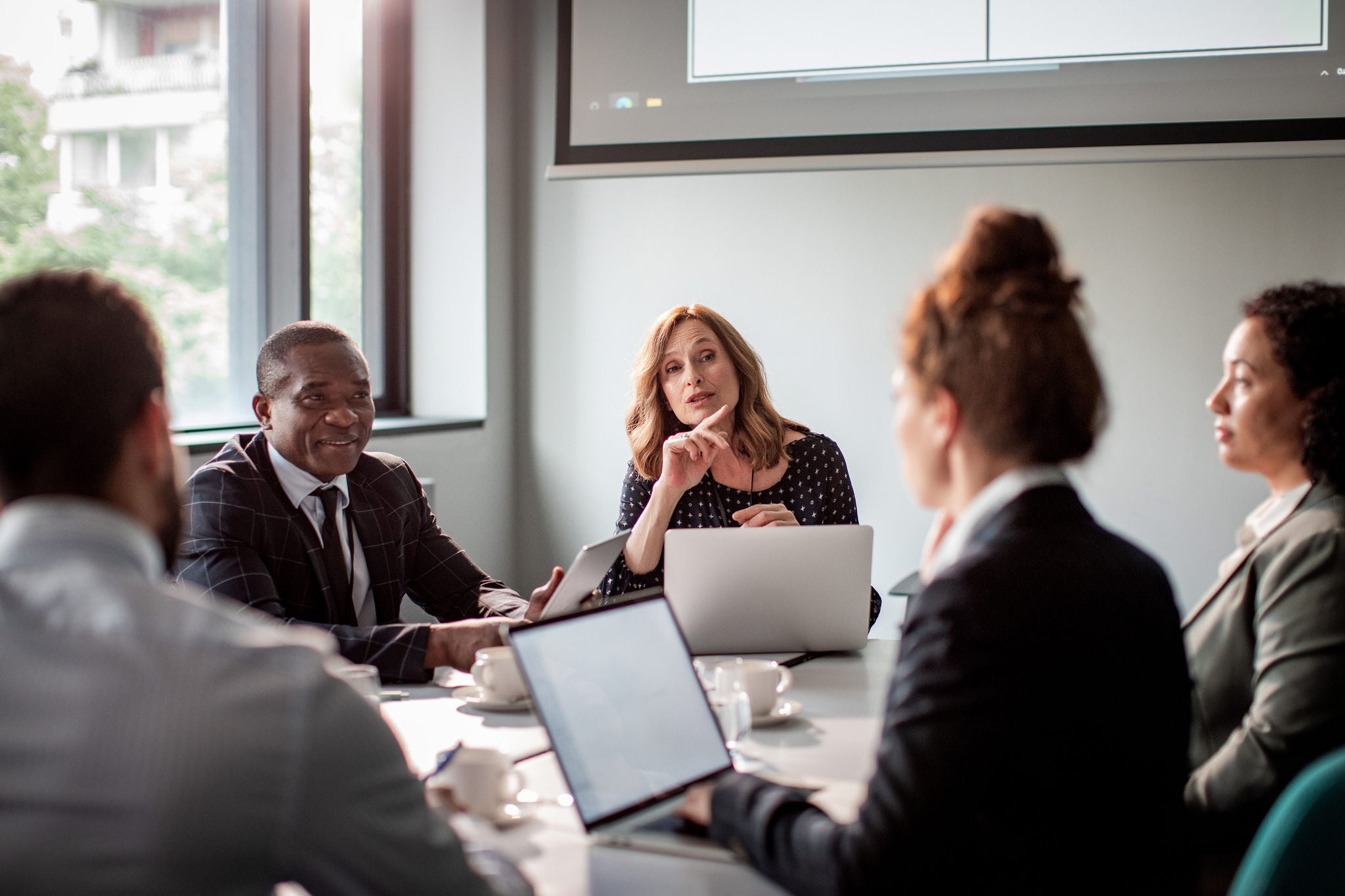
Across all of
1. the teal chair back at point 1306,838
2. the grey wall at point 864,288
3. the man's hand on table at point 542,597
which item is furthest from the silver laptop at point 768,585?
the grey wall at point 864,288

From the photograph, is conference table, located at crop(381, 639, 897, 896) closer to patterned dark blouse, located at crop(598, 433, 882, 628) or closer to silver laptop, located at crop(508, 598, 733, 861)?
silver laptop, located at crop(508, 598, 733, 861)

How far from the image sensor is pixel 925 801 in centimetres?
95

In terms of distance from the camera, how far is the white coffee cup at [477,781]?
125 centimetres

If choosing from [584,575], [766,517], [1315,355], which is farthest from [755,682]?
[1315,355]

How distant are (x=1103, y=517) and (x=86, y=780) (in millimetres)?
3211

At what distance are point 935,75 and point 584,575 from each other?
1972 mm

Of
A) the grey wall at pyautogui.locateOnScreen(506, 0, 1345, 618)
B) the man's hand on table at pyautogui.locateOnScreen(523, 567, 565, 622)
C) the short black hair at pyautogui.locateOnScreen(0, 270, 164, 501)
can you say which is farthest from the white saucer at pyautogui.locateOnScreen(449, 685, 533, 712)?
the grey wall at pyautogui.locateOnScreen(506, 0, 1345, 618)

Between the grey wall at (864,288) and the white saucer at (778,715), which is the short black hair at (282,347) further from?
the grey wall at (864,288)

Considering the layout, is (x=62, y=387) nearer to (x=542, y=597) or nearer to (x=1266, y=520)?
(x=542, y=597)

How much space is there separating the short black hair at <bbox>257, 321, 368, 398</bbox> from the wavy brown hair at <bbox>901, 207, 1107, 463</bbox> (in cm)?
156

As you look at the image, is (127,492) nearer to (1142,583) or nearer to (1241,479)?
(1142,583)

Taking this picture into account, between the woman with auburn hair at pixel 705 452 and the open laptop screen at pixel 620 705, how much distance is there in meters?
1.12

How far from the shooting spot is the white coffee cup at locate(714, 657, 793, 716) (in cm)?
165

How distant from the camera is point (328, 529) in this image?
7.48 feet
